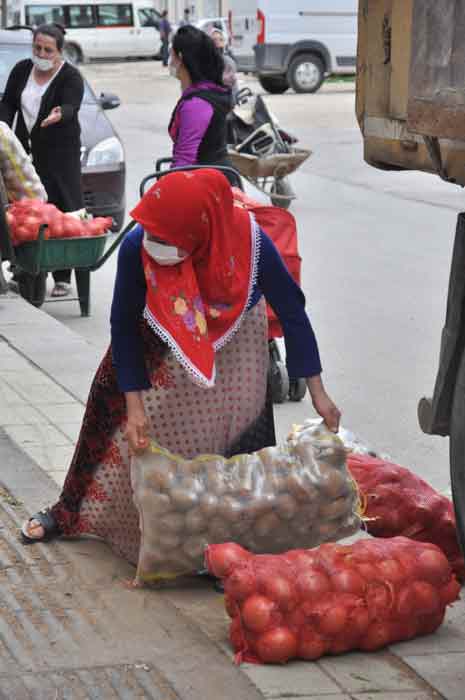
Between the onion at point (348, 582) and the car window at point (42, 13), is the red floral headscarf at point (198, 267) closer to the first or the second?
the onion at point (348, 582)

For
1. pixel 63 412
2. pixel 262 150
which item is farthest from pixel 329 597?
pixel 262 150

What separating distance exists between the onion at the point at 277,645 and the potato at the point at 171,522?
1.93ft

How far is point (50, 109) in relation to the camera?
9.53 metres

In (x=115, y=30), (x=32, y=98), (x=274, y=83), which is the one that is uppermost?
(x=32, y=98)

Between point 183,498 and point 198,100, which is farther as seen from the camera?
point 198,100

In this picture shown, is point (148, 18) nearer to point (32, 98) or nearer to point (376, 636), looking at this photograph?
point (32, 98)

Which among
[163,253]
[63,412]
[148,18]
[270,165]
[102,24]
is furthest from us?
[148,18]

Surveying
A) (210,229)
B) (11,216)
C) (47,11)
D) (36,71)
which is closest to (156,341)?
(210,229)

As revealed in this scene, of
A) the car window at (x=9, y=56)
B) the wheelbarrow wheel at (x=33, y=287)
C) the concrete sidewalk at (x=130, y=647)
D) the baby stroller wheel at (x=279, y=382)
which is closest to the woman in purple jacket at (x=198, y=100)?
the baby stroller wheel at (x=279, y=382)

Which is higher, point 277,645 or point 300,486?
point 300,486

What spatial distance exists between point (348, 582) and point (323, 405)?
0.67 metres

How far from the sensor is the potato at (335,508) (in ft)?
14.3

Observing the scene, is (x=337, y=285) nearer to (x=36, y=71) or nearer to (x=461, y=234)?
(x=36, y=71)

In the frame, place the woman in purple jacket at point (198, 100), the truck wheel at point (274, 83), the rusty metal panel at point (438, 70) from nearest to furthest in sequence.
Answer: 1. the rusty metal panel at point (438, 70)
2. the woman in purple jacket at point (198, 100)
3. the truck wheel at point (274, 83)
